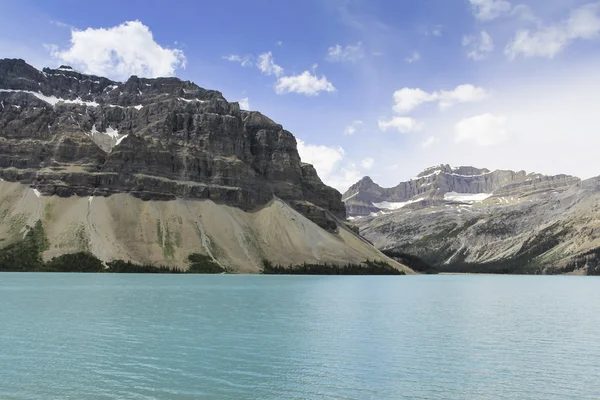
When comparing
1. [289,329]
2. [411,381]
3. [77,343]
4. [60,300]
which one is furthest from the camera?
[60,300]

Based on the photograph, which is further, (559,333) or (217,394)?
(559,333)

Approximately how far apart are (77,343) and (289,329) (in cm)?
2326

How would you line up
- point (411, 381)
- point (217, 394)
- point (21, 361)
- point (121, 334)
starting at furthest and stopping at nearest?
1. point (121, 334)
2. point (21, 361)
3. point (411, 381)
4. point (217, 394)

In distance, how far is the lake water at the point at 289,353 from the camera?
1394 inches

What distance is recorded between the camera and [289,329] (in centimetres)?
6181

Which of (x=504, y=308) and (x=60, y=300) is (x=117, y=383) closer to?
(x=60, y=300)

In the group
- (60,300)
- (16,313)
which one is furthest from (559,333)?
(60,300)

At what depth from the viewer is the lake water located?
35406 millimetres

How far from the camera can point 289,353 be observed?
156ft

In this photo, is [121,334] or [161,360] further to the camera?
[121,334]

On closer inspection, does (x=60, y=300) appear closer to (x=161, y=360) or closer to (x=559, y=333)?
(x=161, y=360)

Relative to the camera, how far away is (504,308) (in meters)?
94.0

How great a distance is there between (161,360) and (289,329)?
836 inches

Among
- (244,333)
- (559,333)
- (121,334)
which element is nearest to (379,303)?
(559,333)
